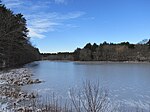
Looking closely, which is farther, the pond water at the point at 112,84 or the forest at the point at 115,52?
the forest at the point at 115,52

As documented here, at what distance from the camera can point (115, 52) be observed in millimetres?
118312

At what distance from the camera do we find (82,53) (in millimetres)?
129125

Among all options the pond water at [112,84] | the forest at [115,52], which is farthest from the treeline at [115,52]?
the pond water at [112,84]

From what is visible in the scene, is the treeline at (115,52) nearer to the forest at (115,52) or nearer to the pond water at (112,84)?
the forest at (115,52)

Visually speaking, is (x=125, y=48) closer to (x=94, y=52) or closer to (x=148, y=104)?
(x=94, y=52)

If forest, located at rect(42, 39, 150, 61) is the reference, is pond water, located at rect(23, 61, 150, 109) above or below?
below

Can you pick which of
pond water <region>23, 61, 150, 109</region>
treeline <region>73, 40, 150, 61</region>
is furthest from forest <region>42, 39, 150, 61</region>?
pond water <region>23, 61, 150, 109</region>

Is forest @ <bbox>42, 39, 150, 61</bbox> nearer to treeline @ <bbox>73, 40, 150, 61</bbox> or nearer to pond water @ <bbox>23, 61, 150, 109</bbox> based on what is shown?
treeline @ <bbox>73, 40, 150, 61</bbox>

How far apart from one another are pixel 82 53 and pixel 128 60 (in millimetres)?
24328

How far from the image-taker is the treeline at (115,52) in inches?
4328

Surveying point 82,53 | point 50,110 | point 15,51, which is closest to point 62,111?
point 50,110

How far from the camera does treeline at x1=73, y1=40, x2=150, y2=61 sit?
109938mm

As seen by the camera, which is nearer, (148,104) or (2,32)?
(148,104)

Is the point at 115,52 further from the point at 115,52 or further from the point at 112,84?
the point at 112,84
